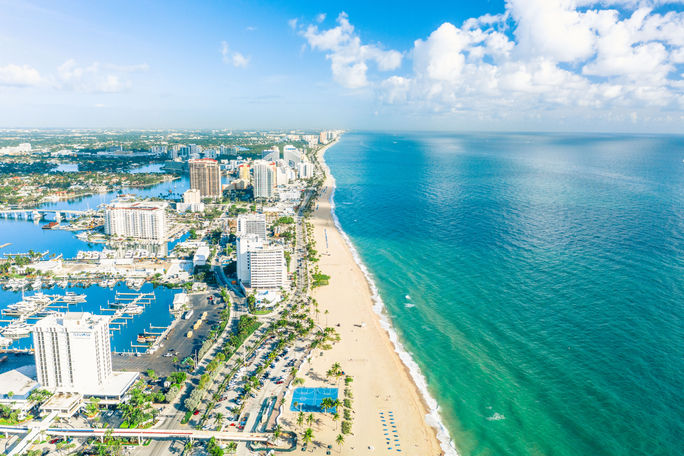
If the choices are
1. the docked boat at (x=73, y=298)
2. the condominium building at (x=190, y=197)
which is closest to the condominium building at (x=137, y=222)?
the condominium building at (x=190, y=197)

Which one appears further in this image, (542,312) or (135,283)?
(135,283)

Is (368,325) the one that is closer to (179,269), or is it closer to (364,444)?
(364,444)

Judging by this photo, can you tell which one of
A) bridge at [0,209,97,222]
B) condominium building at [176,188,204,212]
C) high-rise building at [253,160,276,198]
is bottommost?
bridge at [0,209,97,222]

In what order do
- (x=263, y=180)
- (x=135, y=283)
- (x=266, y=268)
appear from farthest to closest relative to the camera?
1. (x=263, y=180)
2. (x=135, y=283)
3. (x=266, y=268)

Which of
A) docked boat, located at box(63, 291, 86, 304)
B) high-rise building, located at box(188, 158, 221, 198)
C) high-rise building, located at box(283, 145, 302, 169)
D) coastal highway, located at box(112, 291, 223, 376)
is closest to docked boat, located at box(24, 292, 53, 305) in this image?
docked boat, located at box(63, 291, 86, 304)

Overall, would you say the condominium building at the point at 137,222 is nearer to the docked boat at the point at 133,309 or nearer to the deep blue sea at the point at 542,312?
the docked boat at the point at 133,309

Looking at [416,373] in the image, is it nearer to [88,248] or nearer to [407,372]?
[407,372]

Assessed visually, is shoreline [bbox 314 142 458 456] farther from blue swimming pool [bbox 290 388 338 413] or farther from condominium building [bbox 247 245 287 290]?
blue swimming pool [bbox 290 388 338 413]

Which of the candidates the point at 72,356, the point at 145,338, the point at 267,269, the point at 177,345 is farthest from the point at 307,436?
the point at 267,269
